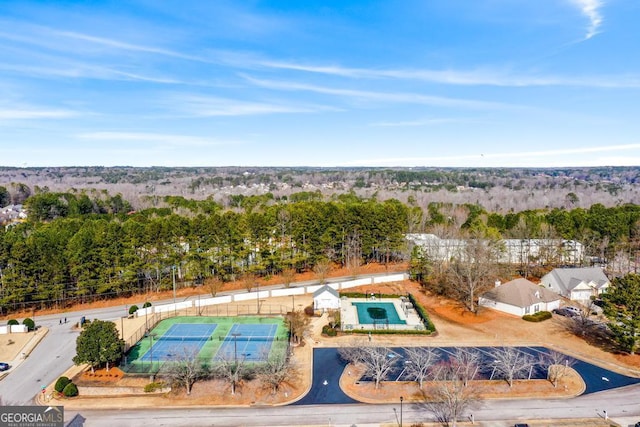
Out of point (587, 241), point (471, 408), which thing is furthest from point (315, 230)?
point (587, 241)

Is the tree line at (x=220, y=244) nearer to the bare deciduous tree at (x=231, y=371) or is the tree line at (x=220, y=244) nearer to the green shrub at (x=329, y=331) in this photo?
the green shrub at (x=329, y=331)

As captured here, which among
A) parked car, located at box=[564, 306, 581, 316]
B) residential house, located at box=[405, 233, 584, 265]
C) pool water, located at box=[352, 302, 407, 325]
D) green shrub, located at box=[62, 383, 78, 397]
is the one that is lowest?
pool water, located at box=[352, 302, 407, 325]

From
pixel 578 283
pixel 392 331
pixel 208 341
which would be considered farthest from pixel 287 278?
pixel 578 283

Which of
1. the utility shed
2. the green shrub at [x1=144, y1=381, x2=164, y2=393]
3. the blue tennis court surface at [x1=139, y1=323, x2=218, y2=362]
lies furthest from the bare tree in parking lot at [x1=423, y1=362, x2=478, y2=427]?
the green shrub at [x1=144, y1=381, x2=164, y2=393]

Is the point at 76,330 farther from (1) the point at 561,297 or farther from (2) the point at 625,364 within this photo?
(1) the point at 561,297

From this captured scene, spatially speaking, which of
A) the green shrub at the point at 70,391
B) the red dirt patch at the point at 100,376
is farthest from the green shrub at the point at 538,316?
the green shrub at the point at 70,391

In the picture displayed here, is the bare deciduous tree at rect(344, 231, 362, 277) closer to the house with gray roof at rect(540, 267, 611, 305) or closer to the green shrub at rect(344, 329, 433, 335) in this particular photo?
the green shrub at rect(344, 329, 433, 335)
